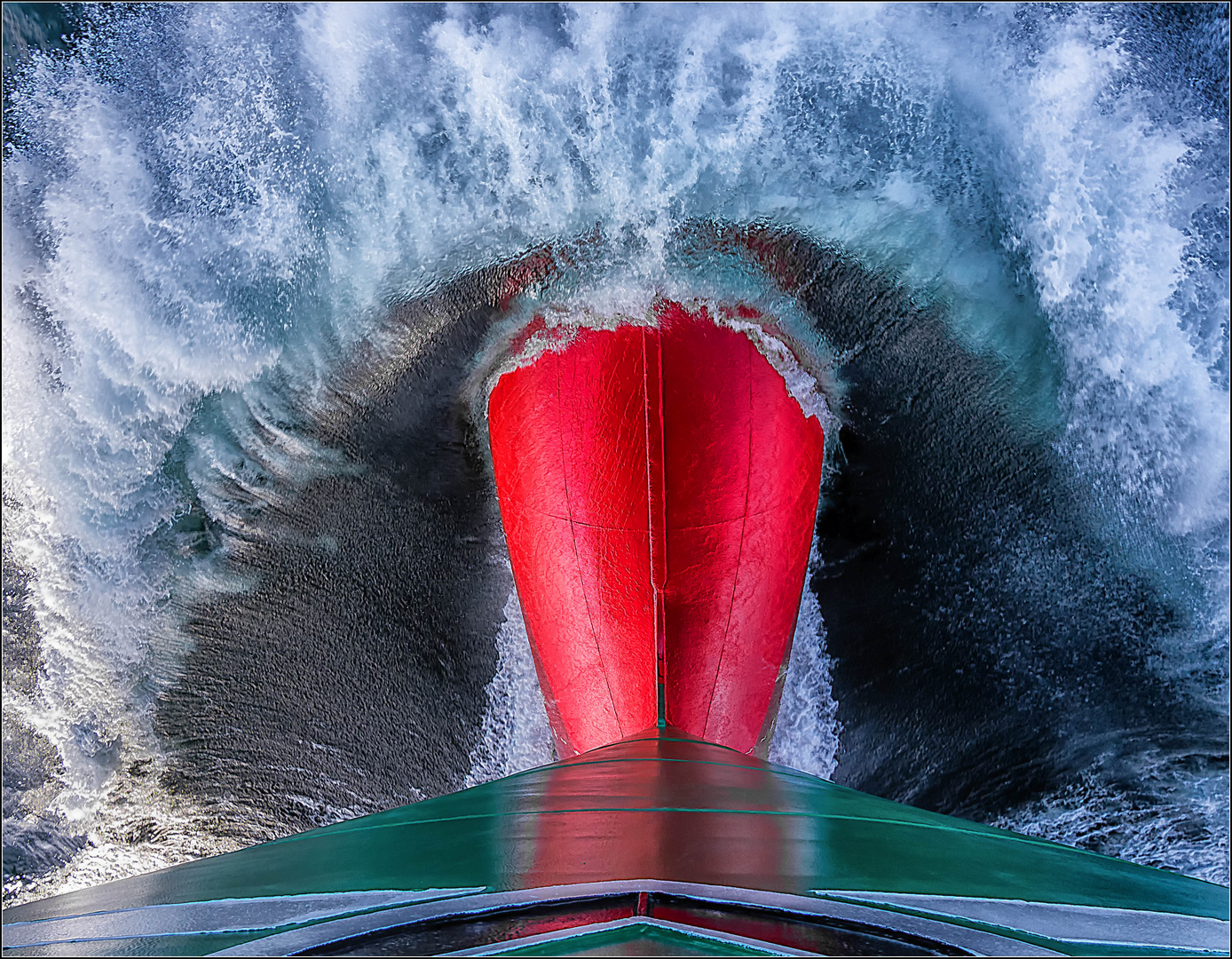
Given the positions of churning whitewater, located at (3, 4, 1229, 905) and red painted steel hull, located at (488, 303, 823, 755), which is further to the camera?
churning whitewater, located at (3, 4, 1229, 905)

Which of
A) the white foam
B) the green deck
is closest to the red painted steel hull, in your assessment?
the white foam

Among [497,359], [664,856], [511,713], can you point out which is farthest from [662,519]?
[664,856]

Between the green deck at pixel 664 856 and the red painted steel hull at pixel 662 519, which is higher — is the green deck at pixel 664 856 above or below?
below

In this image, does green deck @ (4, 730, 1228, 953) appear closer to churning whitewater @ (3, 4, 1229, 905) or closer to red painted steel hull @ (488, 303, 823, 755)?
red painted steel hull @ (488, 303, 823, 755)

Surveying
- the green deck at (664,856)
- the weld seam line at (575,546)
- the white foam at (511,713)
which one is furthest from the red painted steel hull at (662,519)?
the green deck at (664,856)

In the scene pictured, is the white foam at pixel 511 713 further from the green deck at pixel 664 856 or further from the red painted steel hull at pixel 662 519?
the green deck at pixel 664 856
